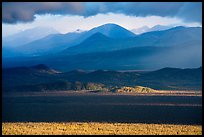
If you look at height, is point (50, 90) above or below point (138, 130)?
below

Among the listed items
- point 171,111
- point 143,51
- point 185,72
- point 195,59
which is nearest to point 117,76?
point 185,72

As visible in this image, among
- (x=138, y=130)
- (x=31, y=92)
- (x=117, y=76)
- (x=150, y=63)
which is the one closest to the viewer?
(x=138, y=130)

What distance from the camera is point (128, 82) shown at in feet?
269

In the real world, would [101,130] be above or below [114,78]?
above

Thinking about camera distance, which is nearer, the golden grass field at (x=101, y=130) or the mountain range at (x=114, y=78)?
the golden grass field at (x=101, y=130)

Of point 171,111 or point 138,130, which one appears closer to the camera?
point 138,130

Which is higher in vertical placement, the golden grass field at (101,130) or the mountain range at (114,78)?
the golden grass field at (101,130)

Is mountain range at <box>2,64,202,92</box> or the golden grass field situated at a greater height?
the golden grass field

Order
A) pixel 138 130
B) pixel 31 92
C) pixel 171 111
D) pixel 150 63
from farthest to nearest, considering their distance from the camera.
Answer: pixel 150 63 → pixel 31 92 → pixel 171 111 → pixel 138 130

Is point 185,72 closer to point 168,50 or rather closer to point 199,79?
point 199,79

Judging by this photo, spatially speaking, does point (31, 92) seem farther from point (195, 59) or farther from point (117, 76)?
point (195, 59)

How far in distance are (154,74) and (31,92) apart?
34.8m

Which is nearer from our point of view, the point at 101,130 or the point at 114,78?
the point at 101,130

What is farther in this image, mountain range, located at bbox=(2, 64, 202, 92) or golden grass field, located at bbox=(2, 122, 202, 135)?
mountain range, located at bbox=(2, 64, 202, 92)
